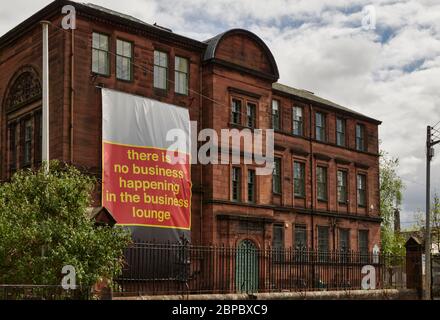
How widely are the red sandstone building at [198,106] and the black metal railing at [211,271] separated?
1.86 m

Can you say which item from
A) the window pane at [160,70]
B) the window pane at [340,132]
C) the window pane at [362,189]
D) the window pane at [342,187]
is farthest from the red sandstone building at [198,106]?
the window pane at [362,189]

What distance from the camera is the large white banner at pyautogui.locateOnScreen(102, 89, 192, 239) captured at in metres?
30.6

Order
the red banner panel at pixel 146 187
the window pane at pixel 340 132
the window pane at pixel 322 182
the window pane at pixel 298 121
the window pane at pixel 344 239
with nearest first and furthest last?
1. the red banner panel at pixel 146 187
2. the window pane at pixel 298 121
3. the window pane at pixel 322 182
4. the window pane at pixel 344 239
5. the window pane at pixel 340 132

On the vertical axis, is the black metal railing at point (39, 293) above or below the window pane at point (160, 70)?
below

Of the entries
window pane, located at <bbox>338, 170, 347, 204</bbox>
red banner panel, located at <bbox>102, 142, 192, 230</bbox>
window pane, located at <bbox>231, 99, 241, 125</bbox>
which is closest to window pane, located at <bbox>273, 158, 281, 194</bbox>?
window pane, located at <bbox>231, 99, 241, 125</bbox>

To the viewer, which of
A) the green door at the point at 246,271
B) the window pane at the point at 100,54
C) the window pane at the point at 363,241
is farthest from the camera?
the window pane at the point at 363,241

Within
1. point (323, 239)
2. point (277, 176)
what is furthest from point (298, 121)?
point (323, 239)

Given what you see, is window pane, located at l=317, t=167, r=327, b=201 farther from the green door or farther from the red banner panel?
the red banner panel

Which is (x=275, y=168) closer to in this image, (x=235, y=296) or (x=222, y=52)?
(x=222, y=52)

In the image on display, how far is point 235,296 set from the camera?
81.4ft

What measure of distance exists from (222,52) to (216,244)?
998cm

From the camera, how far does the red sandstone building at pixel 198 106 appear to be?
101 feet

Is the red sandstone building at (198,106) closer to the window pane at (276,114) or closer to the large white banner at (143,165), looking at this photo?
the window pane at (276,114)
